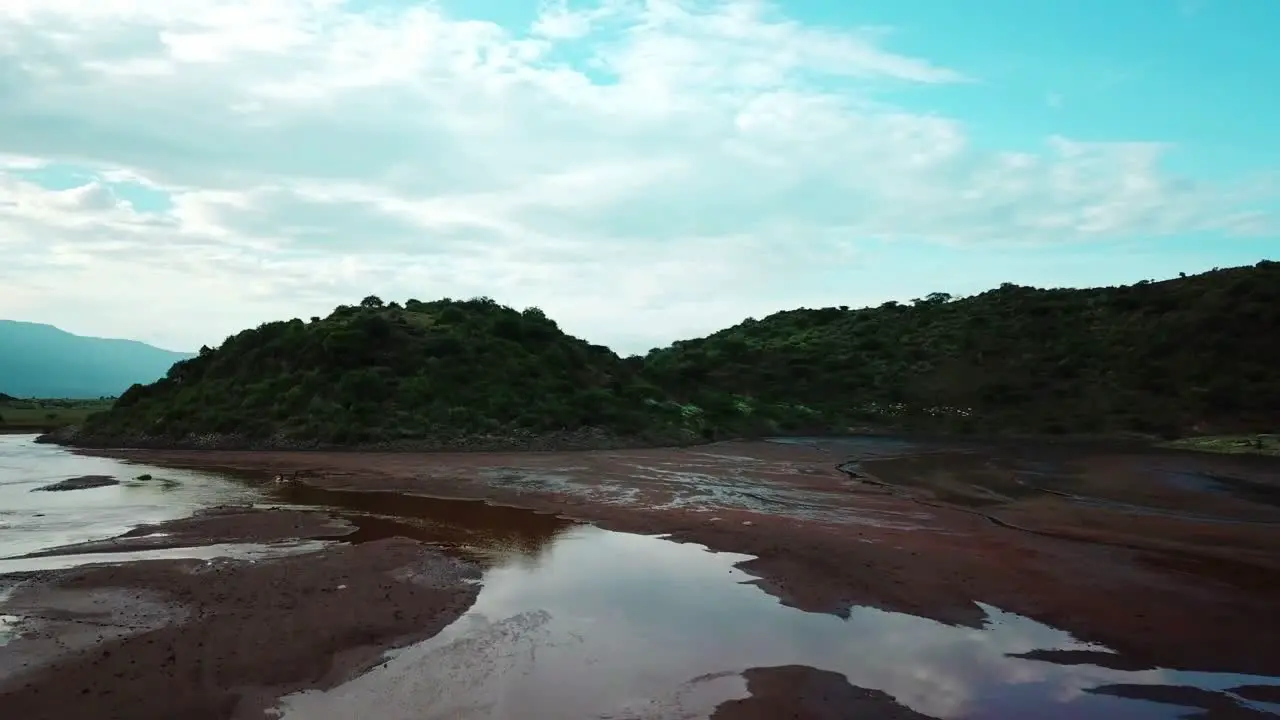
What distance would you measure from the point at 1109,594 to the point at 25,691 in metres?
11.0

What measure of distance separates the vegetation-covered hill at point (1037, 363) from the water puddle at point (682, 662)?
32.9 m

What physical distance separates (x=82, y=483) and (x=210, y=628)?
1494 centimetres

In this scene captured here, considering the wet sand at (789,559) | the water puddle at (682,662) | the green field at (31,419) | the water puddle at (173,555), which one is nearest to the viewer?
the water puddle at (682,662)

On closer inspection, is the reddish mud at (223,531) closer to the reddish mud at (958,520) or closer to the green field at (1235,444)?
the reddish mud at (958,520)

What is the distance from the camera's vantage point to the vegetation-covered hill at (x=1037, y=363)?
135 ft

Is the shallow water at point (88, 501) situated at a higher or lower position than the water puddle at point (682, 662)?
higher

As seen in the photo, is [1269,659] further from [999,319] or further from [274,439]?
[999,319]

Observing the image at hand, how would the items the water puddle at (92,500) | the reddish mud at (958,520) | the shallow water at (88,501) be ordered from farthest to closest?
the water puddle at (92,500), the shallow water at (88,501), the reddish mud at (958,520)

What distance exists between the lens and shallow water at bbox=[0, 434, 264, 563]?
38.9ft

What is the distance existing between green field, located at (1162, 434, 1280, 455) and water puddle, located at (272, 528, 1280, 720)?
27567mm

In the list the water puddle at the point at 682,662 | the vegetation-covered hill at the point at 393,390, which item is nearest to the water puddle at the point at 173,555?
the water puddle at the point at 682,662

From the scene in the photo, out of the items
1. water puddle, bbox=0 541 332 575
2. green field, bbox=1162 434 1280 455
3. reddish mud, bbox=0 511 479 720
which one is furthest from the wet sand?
green field, bbox=1162 434 1280 455

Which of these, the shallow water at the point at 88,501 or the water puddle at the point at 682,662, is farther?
the shallow water at the point at 88,501

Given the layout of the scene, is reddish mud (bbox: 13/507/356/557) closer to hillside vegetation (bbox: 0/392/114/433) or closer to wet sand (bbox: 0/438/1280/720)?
wet sand (bbox: 0/438/1280/720)
